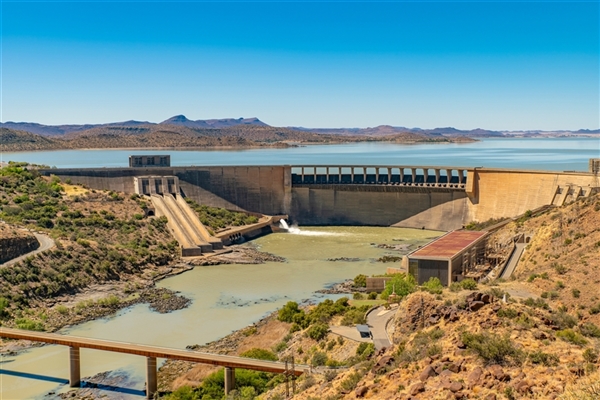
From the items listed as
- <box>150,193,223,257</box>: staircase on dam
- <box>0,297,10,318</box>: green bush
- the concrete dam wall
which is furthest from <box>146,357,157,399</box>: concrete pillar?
the concrete dam wall

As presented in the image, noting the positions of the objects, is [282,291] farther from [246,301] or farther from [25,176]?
[25,176]

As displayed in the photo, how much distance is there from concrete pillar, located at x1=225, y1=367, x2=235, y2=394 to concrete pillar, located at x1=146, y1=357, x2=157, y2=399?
2582 mm

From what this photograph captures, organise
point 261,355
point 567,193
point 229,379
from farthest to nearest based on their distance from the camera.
A: point 567,193 < point 261,355 < point 229,379

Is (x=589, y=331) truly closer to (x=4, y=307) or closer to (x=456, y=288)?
(x=456, y=288)

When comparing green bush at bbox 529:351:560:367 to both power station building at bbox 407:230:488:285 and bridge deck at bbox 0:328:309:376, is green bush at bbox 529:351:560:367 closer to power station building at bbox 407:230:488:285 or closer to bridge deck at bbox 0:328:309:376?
bridge deck at bbox 0:328:309:376

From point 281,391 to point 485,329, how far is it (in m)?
6.24

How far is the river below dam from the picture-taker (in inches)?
890

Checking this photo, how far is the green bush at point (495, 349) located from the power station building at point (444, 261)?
15852mm

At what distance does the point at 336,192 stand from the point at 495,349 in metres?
43.5

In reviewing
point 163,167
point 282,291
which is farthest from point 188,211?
point 282,291

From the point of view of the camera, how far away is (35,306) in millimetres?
30188

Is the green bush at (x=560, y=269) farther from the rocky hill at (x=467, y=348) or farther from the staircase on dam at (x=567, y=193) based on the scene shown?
the staircase on dam at (x=567, y=193)

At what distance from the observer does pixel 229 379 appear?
2014cm

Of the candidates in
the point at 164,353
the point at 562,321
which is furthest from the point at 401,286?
the point at 562,321
